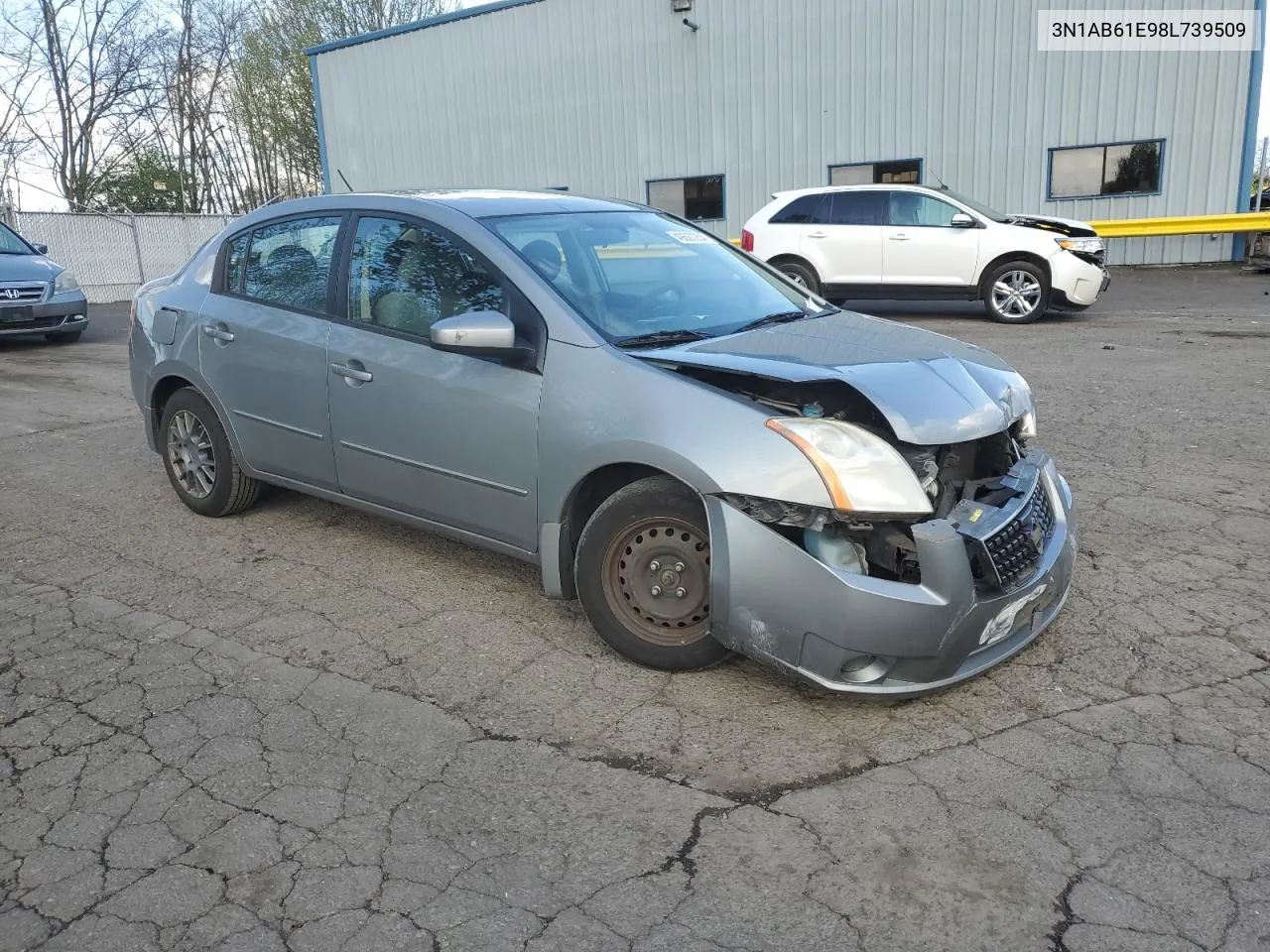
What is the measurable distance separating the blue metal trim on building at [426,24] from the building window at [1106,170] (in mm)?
11930

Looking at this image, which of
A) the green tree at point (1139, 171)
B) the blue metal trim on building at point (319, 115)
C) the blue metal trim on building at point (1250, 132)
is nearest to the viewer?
the blue metal trim on building at point (1250, 132)

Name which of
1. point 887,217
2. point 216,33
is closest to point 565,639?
point 887,217

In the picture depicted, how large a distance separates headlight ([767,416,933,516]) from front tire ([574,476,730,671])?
0.42 metres

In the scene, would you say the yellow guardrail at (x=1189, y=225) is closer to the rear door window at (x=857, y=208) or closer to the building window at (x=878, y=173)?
the building window at (x=878, y=173)

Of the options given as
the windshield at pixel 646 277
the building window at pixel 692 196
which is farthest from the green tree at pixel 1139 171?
the windshield at pixel 646 277

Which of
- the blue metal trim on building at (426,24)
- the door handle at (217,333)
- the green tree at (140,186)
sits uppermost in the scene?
the blue metal trim on building at (426,24)

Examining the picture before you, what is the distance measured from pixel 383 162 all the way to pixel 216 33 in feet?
52.0

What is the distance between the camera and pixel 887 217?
12.7 metres

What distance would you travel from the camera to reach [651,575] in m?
3.47

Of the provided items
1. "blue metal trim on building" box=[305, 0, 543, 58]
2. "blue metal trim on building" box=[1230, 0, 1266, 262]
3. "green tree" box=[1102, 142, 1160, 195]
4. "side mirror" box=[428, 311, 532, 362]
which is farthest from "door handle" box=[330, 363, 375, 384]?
"blue metal trim on building" box=[305, 0, 543, 58]

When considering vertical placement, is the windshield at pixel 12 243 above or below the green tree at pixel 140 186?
below

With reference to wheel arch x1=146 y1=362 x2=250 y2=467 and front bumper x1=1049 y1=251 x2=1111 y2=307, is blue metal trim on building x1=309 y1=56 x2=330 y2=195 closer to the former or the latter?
front bumper x1=1049 y1=251 x2=1111 y2=307

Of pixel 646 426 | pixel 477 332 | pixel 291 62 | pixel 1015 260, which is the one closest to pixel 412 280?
pixel 477 332

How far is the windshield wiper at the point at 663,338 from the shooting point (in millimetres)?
3699
